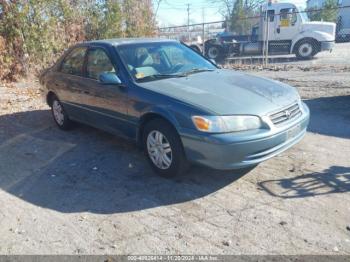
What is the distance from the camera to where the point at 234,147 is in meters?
3.57

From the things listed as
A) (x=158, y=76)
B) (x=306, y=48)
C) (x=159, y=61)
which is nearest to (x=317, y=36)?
(x=306, y=48)

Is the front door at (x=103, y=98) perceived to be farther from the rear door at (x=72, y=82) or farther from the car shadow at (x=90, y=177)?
the car shadow at (x=90, y=177)

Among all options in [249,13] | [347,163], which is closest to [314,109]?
[347,163]

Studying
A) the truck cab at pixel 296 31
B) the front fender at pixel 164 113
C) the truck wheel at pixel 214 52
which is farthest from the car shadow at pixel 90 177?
the truck wheel at pixel 214 52

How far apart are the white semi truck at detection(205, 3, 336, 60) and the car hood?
1233 cm

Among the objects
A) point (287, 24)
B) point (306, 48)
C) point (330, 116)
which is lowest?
point (330, 116)

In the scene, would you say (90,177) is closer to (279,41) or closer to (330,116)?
(330,116)

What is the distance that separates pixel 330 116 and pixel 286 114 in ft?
9.97

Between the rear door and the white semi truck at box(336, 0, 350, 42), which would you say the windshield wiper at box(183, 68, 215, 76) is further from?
the white semi truck at box(336, 0, 350, 42)

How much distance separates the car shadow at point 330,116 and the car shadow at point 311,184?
160cm

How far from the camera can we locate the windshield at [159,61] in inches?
182

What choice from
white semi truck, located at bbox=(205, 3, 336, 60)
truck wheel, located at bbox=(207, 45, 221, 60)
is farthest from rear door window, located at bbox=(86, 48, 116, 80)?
truck wheel, located at bbox=(207, 45, 221, 60)

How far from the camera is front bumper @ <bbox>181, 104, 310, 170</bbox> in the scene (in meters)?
3.57

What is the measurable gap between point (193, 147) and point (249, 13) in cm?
2639
